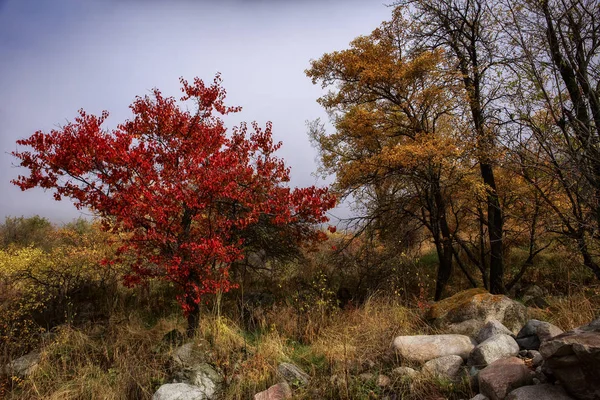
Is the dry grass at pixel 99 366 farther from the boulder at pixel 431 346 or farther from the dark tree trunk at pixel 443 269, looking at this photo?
the dark tree trunk at pixel 443 269

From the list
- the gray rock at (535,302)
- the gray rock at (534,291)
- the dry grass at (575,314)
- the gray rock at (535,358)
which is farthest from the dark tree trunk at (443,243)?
the gray rock at (535,358)

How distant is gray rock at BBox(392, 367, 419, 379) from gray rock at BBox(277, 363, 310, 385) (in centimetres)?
118

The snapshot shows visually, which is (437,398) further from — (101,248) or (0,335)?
(101,248)

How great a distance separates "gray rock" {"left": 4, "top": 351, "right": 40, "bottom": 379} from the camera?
225 inches

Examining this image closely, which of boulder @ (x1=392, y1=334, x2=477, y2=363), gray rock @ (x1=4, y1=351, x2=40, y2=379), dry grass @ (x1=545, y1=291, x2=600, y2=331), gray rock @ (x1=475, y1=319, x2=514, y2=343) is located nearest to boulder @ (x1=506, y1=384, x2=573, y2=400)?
boulder @ (x1=392, y1=334, x2=477, y2=363)

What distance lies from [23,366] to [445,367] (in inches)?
255

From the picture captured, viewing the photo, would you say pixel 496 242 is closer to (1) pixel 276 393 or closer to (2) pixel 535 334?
(2) pixel 535 334

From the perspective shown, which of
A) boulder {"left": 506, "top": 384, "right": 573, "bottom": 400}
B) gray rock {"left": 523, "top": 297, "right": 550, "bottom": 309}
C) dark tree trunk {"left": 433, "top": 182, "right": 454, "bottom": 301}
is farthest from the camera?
dark tree trunk {"left": 433, "top": 182, "right": 454, "bottom": 301}

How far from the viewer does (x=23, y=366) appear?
5.92 m

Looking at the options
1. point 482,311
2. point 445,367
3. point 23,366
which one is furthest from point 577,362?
point 23,366

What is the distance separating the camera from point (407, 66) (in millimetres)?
8891

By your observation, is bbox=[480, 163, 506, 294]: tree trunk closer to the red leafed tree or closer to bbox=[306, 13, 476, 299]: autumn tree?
bbox=[306, 13, 476, 299]: autumn tree

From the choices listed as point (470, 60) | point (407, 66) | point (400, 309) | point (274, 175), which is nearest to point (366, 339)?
point (400, 309)

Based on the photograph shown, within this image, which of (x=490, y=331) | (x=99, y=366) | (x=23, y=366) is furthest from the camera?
(x=23, y=366)
